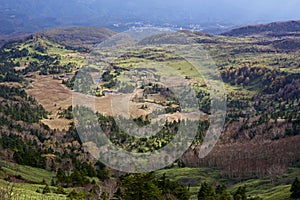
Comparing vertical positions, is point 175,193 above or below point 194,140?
above

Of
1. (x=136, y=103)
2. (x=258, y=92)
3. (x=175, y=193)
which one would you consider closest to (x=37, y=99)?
(x=136, y=103)

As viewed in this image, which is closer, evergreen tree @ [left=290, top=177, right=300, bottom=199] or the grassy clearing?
evergreen tree @ [left=290, top=177, right=300, bottom=199]

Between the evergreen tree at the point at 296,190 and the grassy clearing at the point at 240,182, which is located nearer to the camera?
the evergreen tree at the point at 296,190

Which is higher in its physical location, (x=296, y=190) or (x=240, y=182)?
(x=296, y=190)

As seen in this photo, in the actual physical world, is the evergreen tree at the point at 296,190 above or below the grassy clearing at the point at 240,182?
above

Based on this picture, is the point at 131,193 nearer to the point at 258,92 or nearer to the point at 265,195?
the point at 265,195

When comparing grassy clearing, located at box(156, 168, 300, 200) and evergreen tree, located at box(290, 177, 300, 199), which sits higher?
evergreen tree, located at box(290, 177, 300, 199)

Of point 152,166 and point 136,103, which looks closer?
point 152,166

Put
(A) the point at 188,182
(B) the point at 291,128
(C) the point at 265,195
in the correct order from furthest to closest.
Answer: (B) the point at 291,128 → (A) the point at 188,182 → (C) the point at 265,195

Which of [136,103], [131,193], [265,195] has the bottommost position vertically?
[136,103]

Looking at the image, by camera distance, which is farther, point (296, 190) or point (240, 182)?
point (240, 182)

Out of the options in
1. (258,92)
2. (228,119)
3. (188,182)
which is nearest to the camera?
(188,182)
